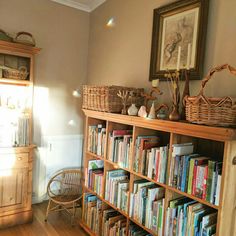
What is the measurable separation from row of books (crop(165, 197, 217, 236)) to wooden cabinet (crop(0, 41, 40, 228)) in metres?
1.69

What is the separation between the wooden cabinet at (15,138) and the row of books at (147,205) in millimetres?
1334

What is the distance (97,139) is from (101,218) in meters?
0.76

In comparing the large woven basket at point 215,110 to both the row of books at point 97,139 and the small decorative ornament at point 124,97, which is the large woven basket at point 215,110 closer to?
the small decorative ornament at point 124,97

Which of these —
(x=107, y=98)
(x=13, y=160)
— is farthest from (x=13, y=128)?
(x=107, y=98)

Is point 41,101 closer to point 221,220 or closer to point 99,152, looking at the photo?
point 99,152

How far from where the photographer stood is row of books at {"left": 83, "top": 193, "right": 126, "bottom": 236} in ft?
6.57

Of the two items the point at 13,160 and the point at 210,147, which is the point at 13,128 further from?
the point at 210,147

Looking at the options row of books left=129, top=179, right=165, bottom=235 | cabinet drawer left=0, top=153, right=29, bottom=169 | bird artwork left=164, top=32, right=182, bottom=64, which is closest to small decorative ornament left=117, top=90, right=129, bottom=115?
bird artwork left=164, top=32, right=182, bottom=64

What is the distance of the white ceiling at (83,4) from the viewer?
2.90 meters

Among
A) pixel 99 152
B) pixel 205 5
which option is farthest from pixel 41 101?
pixel 205 5

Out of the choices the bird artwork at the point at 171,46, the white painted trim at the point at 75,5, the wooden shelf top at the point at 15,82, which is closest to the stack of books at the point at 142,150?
the bird artwork at the point at 171,46

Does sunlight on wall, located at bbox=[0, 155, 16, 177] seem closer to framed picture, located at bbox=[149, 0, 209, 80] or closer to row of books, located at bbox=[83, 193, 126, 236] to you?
row of books, located at bbox=[83, 193, 126, 236]

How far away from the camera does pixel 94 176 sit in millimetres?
2328

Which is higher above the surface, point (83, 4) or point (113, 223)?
point (83, 4)
